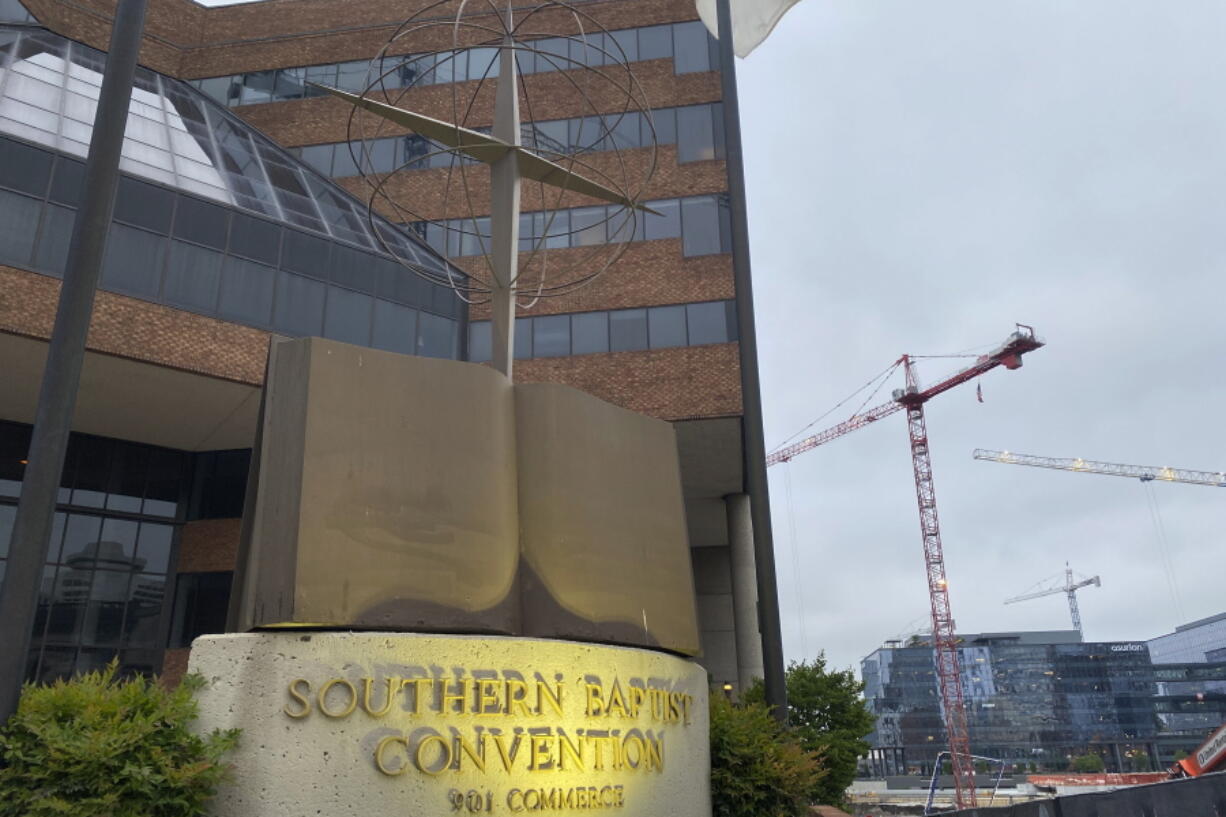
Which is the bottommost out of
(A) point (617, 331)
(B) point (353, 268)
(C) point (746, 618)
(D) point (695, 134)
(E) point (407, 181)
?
(C) point (746, 618)

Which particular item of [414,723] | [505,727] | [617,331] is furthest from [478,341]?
[414,723]

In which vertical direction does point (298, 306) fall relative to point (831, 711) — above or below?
above

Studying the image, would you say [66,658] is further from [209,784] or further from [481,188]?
[209,784]

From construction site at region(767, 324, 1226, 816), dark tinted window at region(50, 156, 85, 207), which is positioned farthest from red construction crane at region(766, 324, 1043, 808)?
dark tinted window at region(50, 156, 85, 207)

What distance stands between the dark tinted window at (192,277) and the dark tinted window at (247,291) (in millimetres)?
282

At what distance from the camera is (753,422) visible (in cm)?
1412

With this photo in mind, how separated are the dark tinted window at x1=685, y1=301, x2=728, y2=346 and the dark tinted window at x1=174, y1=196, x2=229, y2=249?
49.4 ft

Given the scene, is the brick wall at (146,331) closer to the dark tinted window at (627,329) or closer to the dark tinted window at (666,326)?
the dark tinted window at (627,329)

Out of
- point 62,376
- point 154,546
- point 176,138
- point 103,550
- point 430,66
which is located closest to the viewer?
point 62,376

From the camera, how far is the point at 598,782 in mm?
9859

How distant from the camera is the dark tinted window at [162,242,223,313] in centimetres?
2575

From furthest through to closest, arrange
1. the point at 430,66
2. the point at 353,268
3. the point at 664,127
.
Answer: the point at 430,66
the point at 664,127
the point at 353,268

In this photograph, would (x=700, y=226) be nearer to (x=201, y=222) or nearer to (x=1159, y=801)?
(x=201, y=222)

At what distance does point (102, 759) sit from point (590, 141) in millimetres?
32993
